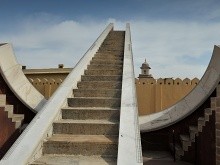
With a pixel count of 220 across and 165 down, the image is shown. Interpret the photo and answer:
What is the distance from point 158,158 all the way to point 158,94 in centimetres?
487

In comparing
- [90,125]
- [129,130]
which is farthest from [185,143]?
[129,130]

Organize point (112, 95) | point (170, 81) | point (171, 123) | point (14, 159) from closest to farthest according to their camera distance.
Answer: point (14, 159) < point (112, 95) < point (171, 123) < point (170, 81)

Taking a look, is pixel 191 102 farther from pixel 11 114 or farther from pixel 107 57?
pixel 11 114

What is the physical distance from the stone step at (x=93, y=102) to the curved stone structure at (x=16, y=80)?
201cm

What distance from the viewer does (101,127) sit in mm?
3781

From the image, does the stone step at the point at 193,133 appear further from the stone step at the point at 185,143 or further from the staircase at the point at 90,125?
the staircase at the point at 90,125

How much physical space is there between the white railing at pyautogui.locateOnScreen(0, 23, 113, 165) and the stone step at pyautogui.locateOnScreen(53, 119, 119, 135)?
127 mm

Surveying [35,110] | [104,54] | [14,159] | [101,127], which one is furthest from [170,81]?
[14,159]

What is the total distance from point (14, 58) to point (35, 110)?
1.20m

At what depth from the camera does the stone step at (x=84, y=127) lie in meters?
3.77

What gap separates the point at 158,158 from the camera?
632 cm

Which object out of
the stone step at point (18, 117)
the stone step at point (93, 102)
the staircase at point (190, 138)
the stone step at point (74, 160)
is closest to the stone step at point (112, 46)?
the staircase at point (190, 138)

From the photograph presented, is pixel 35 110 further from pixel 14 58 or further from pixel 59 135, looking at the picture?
Answer: pixel 59 135

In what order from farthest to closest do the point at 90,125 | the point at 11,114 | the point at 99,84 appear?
the point at 11,114 → the point at 99,84 → the point at 90,125
